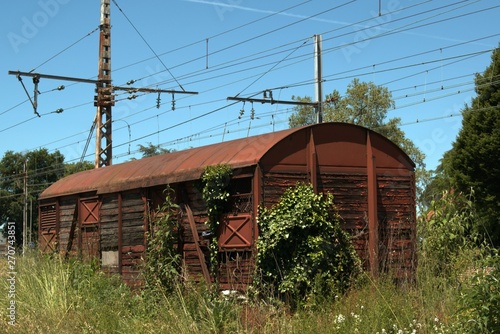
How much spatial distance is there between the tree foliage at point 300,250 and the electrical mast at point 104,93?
1544 cm

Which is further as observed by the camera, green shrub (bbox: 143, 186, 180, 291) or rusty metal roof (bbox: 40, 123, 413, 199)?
green shrub (bbox: 143, 186, 180, 291)

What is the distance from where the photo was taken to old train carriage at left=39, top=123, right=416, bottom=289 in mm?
10961

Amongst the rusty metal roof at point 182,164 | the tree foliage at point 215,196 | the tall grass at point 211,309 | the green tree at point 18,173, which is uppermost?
the green tree at point 18,173

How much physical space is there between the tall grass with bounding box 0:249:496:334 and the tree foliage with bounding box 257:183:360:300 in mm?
395

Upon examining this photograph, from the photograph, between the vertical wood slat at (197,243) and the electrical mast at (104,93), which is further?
the electrical mast at (104,93)

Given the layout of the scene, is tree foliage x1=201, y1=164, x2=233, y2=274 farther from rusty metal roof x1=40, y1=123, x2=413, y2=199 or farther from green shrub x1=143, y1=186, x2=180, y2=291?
green shrub x1=143, y1=186, x2=180, y2=291

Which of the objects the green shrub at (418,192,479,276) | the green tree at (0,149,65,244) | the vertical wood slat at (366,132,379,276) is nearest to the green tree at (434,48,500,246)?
the green shrub at (418,192,479,276)

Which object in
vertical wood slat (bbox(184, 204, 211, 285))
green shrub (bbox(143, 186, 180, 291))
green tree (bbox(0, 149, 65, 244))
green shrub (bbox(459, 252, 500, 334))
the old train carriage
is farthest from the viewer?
green tree (bbox(0, 149, 65, 244))

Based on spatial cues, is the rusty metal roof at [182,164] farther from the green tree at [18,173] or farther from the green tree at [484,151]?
the green tree at [18,173]

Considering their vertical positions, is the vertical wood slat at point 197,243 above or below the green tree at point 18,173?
below

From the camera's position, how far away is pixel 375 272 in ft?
35.8

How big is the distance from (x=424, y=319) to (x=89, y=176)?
12.2 m

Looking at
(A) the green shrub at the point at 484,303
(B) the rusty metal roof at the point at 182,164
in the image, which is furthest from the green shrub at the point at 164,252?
(A) the green shrub at the point at 484,303

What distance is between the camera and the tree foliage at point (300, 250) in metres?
10.3
